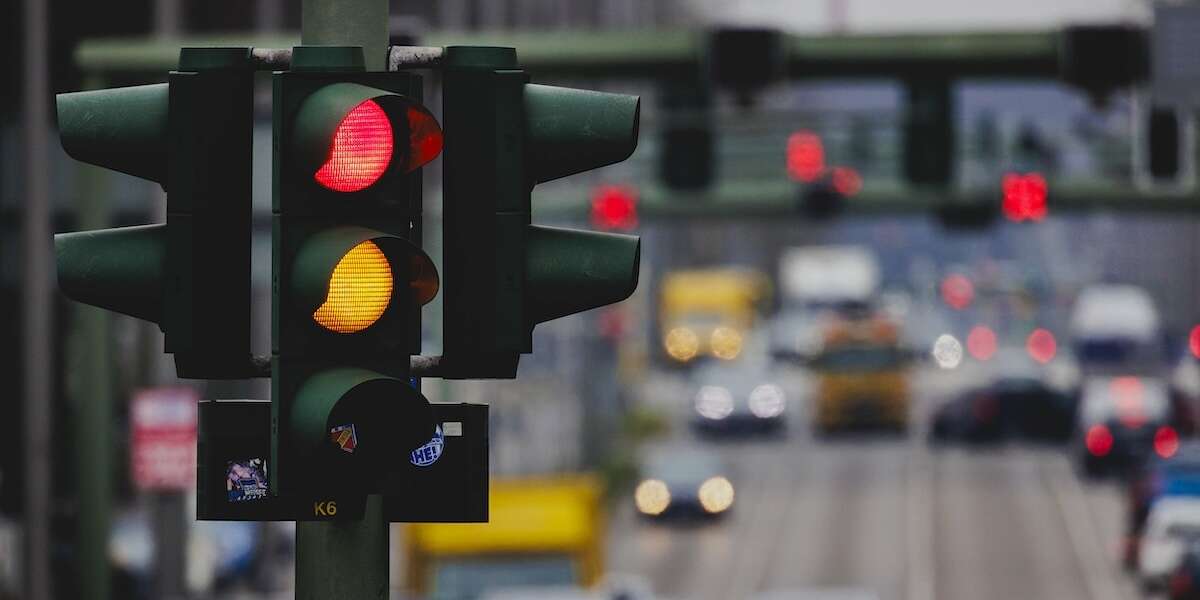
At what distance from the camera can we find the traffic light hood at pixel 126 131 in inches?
235

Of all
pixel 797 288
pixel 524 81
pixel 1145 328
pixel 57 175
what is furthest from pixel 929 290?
pixel 524 81

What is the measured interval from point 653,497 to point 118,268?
3987 cm

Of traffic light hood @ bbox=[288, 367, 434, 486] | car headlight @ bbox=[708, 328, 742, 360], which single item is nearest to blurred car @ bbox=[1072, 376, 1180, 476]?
car headlight @ bbox=[708, 328, 742, 360]

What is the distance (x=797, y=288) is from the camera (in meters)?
85.6

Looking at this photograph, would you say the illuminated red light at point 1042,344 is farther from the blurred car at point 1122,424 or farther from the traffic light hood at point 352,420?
the traffic light hood at point 352,420

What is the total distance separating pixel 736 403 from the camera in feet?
201

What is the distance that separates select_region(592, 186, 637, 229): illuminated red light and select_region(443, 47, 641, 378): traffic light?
32.1 m

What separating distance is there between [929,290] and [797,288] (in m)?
73.9

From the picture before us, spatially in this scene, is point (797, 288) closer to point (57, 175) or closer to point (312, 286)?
point (57, 175)

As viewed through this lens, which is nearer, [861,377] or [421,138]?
[421,138]

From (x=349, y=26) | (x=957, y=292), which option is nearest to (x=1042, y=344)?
(x=957, y=292)

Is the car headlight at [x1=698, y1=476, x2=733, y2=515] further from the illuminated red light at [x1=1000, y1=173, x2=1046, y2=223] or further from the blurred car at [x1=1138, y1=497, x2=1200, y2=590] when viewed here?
the blurred car at [x1=1138, y1=497, x2=1200, y2=590]

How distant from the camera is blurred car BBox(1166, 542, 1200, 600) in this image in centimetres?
2662

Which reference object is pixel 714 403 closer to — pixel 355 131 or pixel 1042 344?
pixel 1042 344
